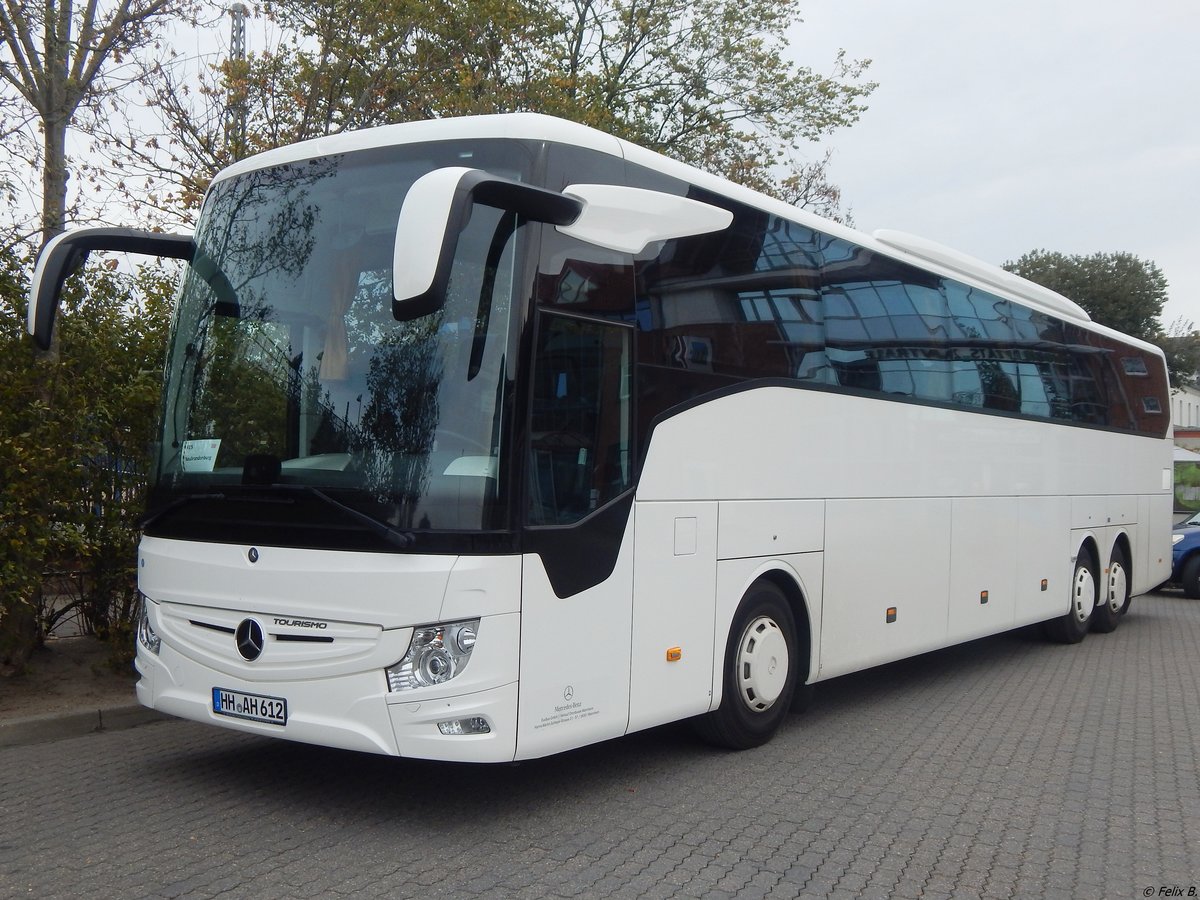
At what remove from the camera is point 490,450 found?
220 inches

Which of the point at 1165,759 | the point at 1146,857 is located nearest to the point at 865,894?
the point at 1146,857

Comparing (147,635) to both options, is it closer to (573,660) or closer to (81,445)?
(81,445)

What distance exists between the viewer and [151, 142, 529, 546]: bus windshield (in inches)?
219

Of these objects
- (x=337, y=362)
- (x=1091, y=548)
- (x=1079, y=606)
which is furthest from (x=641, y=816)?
(x=1091, y=548)

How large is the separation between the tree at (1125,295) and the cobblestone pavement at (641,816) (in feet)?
132

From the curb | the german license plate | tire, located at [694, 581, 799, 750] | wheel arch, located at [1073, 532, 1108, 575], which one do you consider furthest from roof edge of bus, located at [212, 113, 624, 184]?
wheel arch, located at [1073, 532, 1108, 575]

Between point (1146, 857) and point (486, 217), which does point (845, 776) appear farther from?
point (486, 217)

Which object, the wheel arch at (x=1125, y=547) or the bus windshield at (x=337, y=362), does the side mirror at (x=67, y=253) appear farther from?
the wheel arch at (x=1125, y=547)

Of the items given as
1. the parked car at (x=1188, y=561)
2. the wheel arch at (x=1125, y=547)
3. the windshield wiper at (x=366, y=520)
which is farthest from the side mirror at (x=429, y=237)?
the parked car at (x=1188, y=561)

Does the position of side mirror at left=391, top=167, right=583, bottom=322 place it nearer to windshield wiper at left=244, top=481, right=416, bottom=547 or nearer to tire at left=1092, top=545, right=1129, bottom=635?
windshield wiper at left=244, top=481, right=416, bottom=547

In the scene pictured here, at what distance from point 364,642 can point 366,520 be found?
58 centimetres

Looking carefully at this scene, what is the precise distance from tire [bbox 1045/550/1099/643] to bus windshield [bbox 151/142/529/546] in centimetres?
978

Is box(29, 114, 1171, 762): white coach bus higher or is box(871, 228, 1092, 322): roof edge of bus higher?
box(871, 228, 1092, 322): roof edge of bus

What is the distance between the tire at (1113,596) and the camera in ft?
47.5
